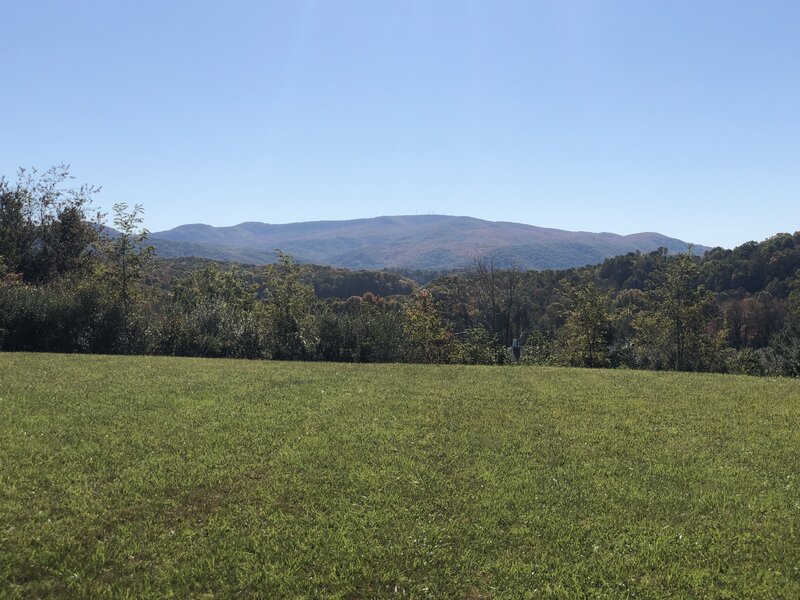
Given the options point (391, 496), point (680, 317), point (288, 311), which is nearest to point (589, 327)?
point (680, 317)

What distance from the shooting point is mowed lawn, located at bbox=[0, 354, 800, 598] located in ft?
16.3

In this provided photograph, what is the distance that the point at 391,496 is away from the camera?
21.6 ft

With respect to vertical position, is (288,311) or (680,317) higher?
(680,317)

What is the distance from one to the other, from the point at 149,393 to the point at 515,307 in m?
37.2

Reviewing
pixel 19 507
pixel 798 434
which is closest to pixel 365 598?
pixel 19 507

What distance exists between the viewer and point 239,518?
596cm

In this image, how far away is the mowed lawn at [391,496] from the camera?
16.3 ft

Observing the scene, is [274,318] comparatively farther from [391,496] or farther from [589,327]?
[391,496]

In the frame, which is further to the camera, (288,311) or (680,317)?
(680,317)

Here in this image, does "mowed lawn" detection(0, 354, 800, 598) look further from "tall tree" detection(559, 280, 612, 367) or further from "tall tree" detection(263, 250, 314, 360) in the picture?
"tall tree" detection(559, 280, 612, 367)

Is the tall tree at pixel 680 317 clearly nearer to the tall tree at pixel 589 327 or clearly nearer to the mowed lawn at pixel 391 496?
the tall tree at pixel 589 327

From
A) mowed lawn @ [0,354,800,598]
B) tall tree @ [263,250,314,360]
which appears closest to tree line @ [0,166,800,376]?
tall tree @ [263,250,314,360]

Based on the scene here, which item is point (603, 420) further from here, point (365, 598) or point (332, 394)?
point (365, 598)

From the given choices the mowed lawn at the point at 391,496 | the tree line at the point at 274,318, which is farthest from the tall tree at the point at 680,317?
the mowed lawn at the point at 391,496
